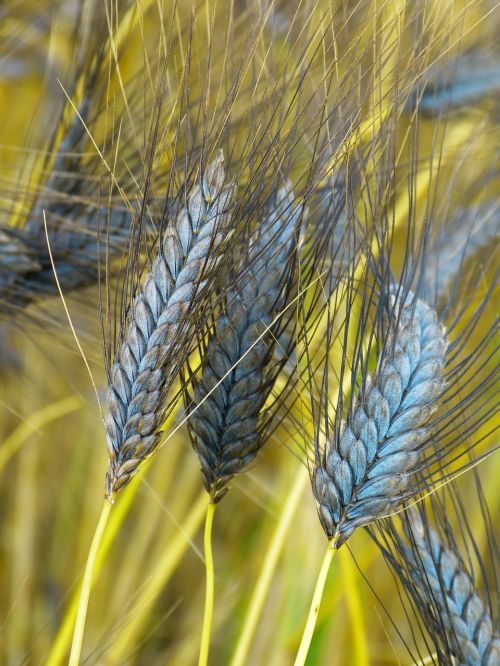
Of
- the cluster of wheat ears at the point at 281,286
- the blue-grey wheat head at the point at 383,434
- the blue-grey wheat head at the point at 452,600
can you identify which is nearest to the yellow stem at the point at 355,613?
the cluster of wheat ears at the point at 281,286

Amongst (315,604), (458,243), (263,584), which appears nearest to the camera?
(315,604)

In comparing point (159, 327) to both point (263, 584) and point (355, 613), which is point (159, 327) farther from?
point (355, 613)

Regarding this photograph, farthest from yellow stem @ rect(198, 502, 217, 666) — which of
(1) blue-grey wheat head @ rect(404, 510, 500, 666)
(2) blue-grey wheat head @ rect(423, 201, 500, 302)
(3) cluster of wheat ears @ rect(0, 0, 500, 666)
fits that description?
(2) blue-grey wheat head @ rect(423, 201, 500, 302)

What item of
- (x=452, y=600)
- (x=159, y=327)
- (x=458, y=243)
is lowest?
(x=452, y=600)

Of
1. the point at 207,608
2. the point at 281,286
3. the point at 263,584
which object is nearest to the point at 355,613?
the point at 263,584

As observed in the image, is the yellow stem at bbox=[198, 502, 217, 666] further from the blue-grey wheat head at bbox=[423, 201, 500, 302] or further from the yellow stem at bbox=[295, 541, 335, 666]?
the blue-grey wheat head at bbox=[423, 201, 500, 302]

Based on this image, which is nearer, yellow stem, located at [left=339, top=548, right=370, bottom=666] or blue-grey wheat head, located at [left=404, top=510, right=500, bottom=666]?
blue-grey wheat head, located at [left=404, top=510, right=500, bottom=666]
